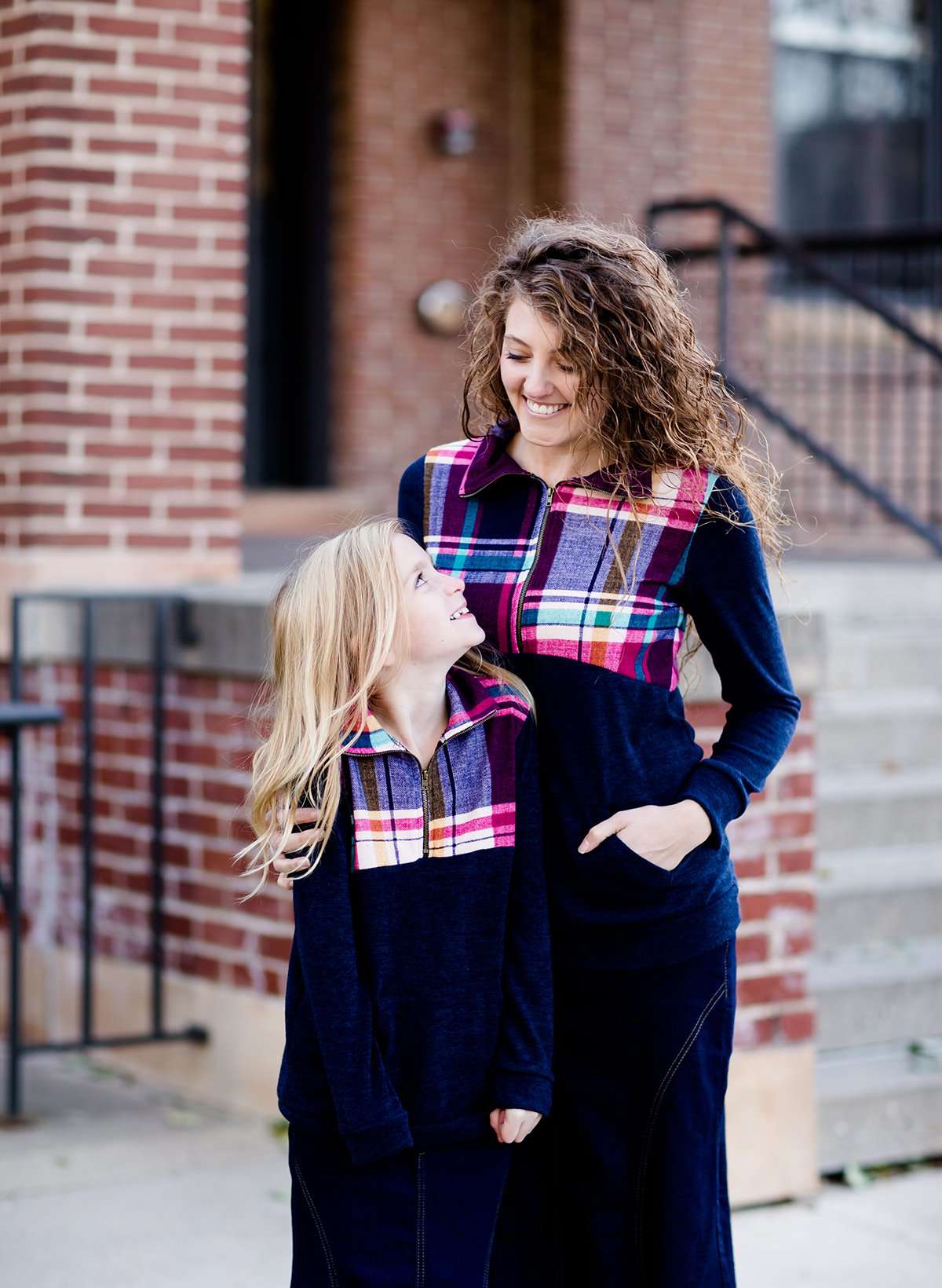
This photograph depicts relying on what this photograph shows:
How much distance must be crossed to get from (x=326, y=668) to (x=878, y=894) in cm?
279

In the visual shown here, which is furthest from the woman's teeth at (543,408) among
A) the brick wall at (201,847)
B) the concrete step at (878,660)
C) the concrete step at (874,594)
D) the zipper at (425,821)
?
the concrete step at (874,594)

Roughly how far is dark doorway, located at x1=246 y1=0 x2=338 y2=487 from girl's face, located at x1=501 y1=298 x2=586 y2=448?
613 centimetres

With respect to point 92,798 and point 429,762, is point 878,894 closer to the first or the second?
point 92,798

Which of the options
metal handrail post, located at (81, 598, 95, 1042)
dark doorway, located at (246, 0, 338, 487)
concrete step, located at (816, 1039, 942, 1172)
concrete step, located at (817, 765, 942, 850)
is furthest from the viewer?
dark doorway, located at (246, 0, 338, 487)

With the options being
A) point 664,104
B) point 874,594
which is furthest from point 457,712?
point 664,104

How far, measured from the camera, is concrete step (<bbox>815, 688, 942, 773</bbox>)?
5238mm

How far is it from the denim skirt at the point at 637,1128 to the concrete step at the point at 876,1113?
1.71 metres

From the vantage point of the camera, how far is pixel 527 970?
2.44 m

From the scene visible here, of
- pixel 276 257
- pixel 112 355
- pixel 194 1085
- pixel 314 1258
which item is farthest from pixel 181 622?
pixel 276 257

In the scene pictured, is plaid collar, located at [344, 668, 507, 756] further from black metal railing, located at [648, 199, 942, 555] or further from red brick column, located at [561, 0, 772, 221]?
red brick column, located at [561, 0, 772, 221]

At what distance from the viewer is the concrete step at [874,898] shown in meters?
4.75

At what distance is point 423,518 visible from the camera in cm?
267

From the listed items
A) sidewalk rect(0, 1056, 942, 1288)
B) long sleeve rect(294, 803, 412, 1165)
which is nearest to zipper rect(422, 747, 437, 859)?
long sleeve rect(294, 803, 412, 1165)

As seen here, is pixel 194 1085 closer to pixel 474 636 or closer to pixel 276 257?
pixel 474 636
